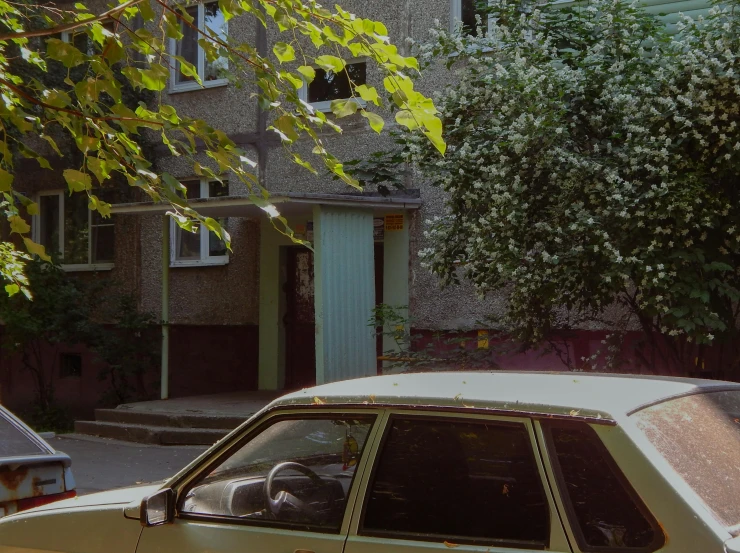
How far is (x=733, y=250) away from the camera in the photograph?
24.7 feet

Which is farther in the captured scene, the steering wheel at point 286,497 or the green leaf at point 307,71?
the green leaf at point 307,71

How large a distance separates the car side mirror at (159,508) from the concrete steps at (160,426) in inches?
299

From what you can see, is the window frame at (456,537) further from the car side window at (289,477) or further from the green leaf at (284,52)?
the green leaf at (284,52)

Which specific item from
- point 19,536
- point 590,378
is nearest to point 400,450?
point 590,378

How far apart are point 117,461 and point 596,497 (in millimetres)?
8788

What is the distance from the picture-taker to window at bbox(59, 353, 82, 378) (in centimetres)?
1633

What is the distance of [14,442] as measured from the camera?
5.70 metres

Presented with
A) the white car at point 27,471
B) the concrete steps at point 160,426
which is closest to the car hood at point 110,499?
the white car at point 27,471

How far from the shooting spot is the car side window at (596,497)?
8.71 ft

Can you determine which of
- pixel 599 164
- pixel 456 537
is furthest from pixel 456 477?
pixel 599 164

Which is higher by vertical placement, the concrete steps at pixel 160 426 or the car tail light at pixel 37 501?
the car tail light at pixel 37 501

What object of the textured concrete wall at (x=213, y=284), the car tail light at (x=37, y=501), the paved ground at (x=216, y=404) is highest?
the textured concrete wall at (x=213, y=284)

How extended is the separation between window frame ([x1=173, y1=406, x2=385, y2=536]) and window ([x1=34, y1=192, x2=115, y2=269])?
1265 centimetres

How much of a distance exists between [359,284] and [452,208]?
3067 mm
